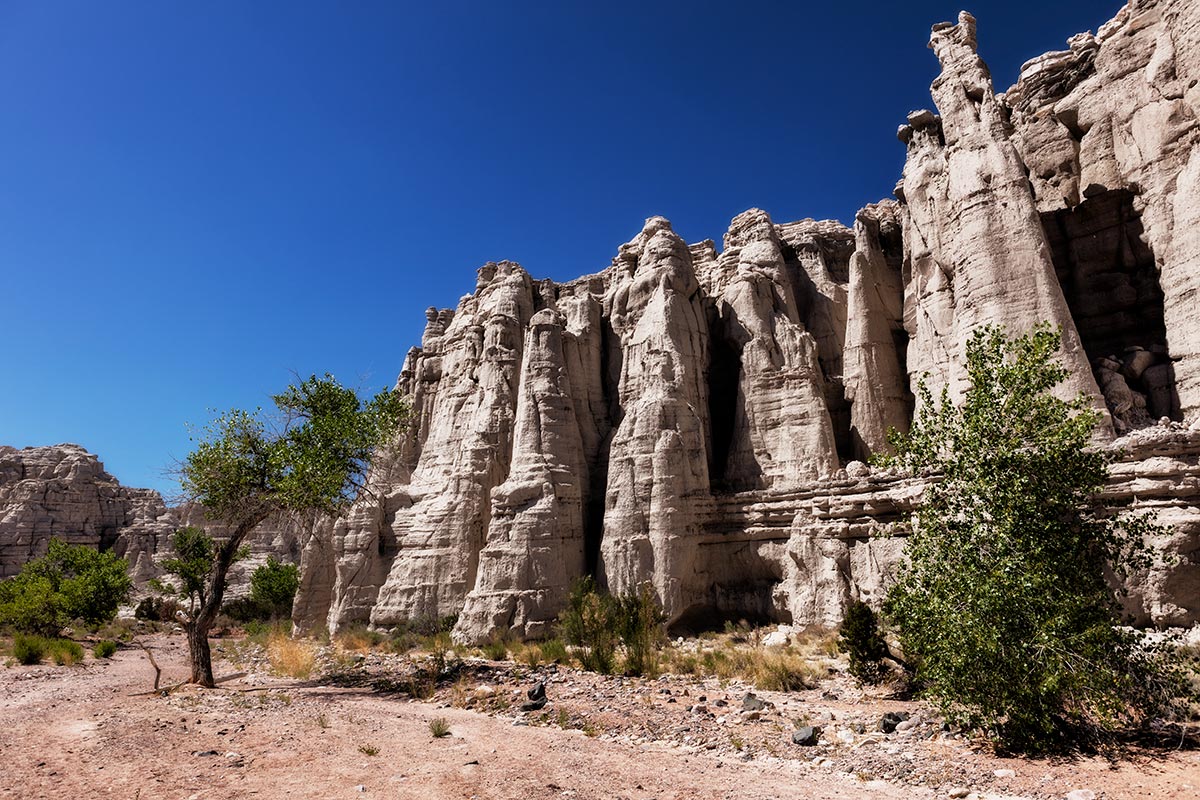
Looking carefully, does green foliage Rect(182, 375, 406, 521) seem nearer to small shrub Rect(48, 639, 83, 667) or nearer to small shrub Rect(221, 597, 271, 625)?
small shrub Rect(48, 639, 83, 667)

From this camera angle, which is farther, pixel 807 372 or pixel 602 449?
pixel 602 449

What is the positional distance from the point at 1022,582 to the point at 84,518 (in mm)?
72840

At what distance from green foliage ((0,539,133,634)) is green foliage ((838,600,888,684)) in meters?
36.1

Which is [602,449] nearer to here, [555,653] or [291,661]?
[555,653]

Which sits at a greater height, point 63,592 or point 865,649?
point 63,592

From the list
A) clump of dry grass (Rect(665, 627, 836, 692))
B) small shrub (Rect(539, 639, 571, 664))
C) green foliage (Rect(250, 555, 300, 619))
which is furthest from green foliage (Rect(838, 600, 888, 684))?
green foliage (Rect(250, 555, 300, 619))

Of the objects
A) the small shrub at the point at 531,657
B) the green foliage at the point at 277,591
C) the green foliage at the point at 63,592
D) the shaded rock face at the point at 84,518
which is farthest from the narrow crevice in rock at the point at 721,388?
the shaded rock face at the point at 84,518

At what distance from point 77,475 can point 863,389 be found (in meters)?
68.1

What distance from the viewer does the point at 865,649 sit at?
13586mm

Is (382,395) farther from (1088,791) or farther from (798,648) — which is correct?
(1088,791)

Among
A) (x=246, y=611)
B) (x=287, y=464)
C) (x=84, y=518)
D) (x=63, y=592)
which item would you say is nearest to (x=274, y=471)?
(x=287, y=464)

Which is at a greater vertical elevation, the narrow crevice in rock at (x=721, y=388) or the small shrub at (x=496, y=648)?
the narrow crevice in rock at (x=721, y=388)

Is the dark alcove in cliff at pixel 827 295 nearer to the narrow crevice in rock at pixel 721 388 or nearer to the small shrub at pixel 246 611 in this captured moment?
the narrow crevice in rock at pixel 721 388

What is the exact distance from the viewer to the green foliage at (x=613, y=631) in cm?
1659
